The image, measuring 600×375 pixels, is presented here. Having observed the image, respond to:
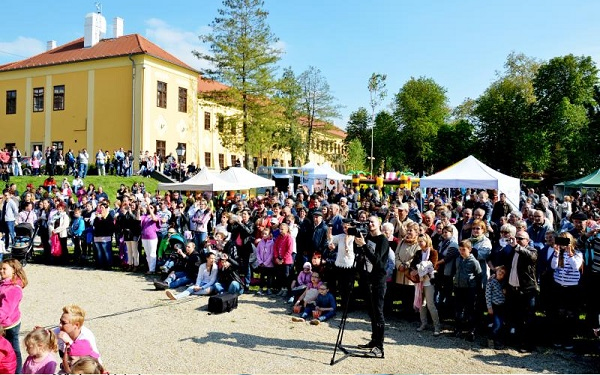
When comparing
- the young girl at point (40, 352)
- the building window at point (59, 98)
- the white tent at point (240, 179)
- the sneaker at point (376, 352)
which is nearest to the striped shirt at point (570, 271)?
the sneaker at point (376, 352)

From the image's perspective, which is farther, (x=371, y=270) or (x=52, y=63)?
(x=52, y=63)

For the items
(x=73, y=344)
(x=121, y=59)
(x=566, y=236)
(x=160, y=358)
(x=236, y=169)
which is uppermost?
(x=121, y=59)

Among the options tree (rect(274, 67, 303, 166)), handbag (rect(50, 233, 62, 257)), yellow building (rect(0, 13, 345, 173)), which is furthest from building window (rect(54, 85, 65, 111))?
handbag (rect(50, 233, 62, 257))

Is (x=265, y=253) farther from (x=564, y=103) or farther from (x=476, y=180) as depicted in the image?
(x=564, y=103)

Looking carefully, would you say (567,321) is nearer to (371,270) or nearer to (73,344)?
(371,270)

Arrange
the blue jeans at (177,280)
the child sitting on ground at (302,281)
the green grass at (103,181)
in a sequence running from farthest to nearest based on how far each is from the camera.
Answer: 1. the green grass at (103,181)
2. the blue jeans at (177,280)
3. the child sitting on ground at (302,281)

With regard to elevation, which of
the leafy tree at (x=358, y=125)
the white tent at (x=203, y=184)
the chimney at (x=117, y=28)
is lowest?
the white tent at (x=203, y=184)

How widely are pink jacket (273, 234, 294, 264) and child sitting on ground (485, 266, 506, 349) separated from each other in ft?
13.7

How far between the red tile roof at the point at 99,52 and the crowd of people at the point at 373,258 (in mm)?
21333

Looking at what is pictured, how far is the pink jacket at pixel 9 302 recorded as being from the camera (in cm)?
484

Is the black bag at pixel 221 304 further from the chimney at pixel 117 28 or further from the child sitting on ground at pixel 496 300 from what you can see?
the chimney at pixel 117 28

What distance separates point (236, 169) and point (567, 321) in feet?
39.8

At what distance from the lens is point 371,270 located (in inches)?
249

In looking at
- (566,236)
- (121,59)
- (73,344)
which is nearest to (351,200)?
(566,236)
